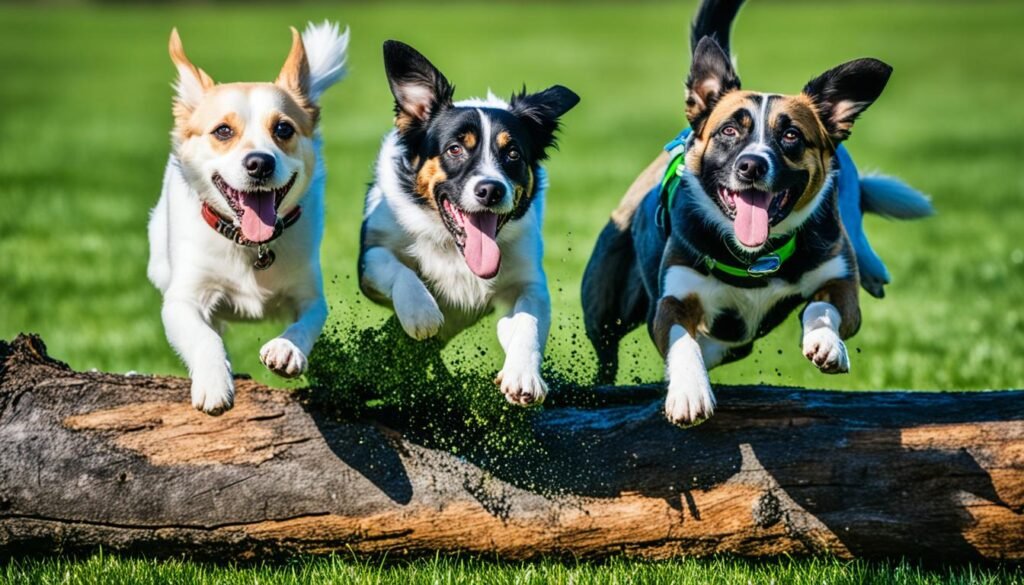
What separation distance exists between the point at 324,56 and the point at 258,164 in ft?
3.28

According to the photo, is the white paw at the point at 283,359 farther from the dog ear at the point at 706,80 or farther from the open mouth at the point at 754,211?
the dog ear at the point at 706,80

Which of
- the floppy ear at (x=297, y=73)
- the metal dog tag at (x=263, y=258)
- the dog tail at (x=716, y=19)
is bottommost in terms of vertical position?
the metal dog tag at (x=263, y=258)

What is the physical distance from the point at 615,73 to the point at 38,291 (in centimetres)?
2237

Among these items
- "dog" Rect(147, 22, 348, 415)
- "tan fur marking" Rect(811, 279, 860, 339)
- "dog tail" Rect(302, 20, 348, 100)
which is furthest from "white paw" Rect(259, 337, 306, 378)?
"tan fur marking" Rect(811, 279, 860, 339)

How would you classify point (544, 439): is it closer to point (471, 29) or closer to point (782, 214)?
point (782, 214)

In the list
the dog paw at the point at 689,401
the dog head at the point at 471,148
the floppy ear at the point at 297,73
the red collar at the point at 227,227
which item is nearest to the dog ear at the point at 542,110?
the dog head at the point at 471,148

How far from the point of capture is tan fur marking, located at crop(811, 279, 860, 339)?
536cm

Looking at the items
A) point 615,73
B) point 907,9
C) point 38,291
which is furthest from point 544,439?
point 907,9

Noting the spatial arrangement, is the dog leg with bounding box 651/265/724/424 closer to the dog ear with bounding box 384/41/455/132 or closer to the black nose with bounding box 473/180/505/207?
the black nose with bounding box 473/180/505/207

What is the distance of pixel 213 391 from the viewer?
471 cm

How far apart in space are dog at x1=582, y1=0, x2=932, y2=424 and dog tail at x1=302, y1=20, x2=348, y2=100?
1.64 m

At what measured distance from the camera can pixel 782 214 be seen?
5379 mm

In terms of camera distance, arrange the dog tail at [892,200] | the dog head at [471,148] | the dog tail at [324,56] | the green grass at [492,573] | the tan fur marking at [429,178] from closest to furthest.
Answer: the green grass at [492,573], the dog head at [471,148], the tan fur marking at [429,178], the dog tail at [324,56], the dog tail at [892,200]

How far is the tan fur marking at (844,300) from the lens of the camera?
5.36 meters
